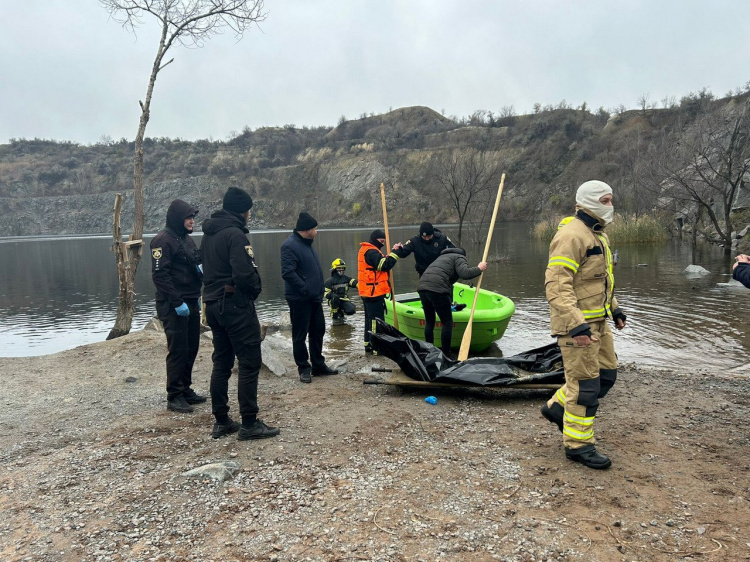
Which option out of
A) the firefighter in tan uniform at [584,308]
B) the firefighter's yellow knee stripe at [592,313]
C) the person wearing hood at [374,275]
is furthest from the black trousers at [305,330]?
the firefighter's yellow knee stripe at [592,313]

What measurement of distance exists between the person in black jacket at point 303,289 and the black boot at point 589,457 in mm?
3396

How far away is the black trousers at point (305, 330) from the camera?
6246mm

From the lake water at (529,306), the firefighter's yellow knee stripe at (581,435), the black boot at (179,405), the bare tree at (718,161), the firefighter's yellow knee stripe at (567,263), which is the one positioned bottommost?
the lake water at (529,306)

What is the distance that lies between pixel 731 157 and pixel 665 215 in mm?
7658

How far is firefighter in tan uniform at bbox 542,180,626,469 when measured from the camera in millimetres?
3531

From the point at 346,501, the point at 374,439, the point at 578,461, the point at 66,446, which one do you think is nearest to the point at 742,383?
the point at 578,461

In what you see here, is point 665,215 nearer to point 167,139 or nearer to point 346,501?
point 346,501

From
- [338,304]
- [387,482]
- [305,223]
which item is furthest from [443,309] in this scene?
[338,304]

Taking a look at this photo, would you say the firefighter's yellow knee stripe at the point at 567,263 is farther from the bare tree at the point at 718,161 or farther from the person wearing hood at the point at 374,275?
the bare tree at the point at 718,161

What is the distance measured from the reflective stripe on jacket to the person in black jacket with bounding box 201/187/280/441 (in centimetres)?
231

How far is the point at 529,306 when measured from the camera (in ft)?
40.5

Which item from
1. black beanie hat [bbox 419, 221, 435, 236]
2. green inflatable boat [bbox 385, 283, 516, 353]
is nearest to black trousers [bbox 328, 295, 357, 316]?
green inflatable boat [bbox 385, 283, 516, 353]

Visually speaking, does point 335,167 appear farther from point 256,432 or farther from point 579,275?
point 579,275

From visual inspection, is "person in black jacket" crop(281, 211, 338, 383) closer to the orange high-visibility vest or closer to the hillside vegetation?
the orange high-visibility vest
